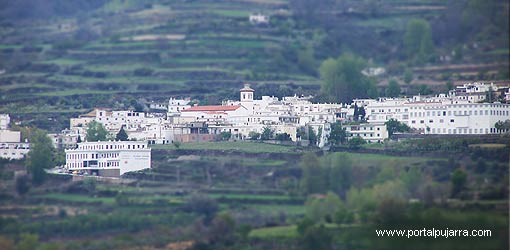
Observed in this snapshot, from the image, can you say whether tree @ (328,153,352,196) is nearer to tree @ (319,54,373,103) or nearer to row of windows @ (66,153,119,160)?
row of windows @ (66,153,119,160)

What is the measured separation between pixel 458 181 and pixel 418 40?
29195 mm

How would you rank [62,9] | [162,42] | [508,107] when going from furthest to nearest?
1. [62,9]
2. [162,42]
3. [508,107]

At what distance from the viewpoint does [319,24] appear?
86.4 m

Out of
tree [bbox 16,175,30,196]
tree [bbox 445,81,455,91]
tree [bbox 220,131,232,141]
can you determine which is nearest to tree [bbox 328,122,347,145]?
tree [bbox 220,131,232,141]

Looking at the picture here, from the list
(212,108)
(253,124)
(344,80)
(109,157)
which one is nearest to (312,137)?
(253,124)

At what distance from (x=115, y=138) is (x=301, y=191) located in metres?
10.8

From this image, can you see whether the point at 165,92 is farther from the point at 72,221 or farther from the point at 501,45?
the point at 72,221

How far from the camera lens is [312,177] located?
55500 millimetres

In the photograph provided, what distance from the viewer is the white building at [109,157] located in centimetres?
6169

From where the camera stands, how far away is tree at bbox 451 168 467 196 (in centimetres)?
5362

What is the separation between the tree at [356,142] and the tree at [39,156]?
8754mm

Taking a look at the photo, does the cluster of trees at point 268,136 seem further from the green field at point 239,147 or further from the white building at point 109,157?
the white building at point 109,157

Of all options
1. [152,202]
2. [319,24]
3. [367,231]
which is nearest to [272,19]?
[319,24]

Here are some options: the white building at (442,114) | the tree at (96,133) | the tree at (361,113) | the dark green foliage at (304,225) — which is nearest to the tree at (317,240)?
the dark green foliage at (304,225)
